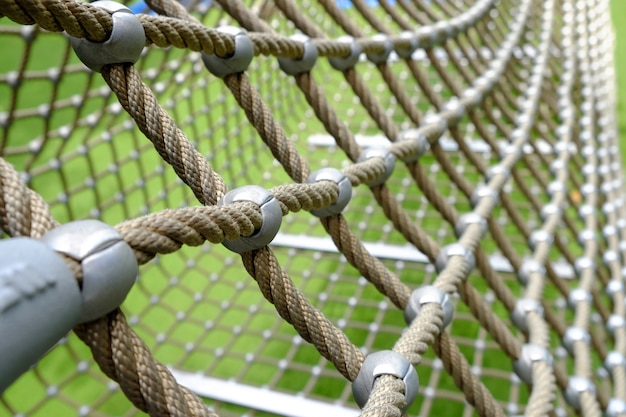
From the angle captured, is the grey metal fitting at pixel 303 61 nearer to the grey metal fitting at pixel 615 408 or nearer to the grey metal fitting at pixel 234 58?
the grey metal fitting at pixel 234 58

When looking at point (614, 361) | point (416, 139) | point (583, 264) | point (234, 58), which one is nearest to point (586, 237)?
point (583, 264)

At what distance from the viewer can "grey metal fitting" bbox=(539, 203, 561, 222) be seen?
0.91 meters

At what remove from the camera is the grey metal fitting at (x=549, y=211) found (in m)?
0.91

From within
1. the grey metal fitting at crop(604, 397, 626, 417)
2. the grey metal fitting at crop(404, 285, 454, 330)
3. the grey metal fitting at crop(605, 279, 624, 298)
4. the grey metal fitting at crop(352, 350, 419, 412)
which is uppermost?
the grey metal fitting at crop(352, 350, 419, 412)

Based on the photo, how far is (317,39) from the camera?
662mm

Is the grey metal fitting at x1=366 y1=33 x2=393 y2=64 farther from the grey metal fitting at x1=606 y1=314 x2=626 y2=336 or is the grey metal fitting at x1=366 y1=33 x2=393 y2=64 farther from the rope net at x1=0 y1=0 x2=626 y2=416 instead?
the grey metal fitting at x1=606 y1=314 x2=626 y2=336

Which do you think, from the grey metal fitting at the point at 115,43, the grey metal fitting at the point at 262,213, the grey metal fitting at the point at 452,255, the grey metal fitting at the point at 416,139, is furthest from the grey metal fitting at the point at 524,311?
the grey metal fitting at the point at 115,43

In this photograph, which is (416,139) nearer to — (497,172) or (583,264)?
(497,172)

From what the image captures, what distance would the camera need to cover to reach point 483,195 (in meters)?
0.78

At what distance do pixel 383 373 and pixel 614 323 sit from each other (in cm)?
60

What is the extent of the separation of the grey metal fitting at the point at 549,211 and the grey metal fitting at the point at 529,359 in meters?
0.31

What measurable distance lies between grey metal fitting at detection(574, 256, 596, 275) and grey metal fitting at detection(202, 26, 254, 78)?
0.63m

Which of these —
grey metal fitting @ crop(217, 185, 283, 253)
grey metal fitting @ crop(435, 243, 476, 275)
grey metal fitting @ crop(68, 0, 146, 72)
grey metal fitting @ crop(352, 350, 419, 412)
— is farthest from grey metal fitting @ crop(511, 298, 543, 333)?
grey metal fitting @ crop(68, 0, 146, 72)

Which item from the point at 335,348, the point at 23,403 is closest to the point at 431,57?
the point at 335,348
